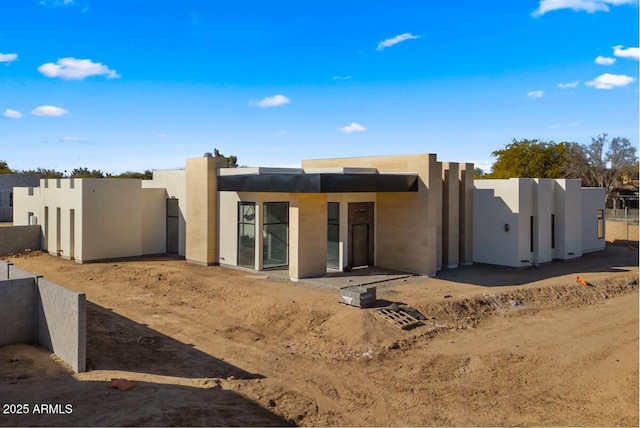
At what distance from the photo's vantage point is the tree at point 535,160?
184 feet

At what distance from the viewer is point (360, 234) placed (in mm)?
21250

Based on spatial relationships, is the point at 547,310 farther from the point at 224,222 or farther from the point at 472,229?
the point at 224,222

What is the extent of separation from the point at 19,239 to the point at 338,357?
903 inches

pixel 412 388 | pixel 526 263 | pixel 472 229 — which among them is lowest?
pixel 412 388

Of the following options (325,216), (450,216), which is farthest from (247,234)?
(450,216)

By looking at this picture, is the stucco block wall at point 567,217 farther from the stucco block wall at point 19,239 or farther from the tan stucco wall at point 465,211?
the stucco block wall at point 19,239

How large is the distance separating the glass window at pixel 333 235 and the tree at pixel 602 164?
140ft

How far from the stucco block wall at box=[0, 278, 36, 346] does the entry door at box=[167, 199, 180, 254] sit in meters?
14.6

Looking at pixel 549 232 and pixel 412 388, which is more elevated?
pixel 549 232

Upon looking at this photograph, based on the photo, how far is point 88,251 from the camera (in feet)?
78.9

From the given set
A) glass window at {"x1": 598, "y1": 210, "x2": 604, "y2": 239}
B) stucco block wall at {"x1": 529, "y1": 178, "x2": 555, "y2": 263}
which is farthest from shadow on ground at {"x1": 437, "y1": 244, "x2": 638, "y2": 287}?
glass window at {"x1": 598, "y1": 210, "x2": 604, "y2": 239}

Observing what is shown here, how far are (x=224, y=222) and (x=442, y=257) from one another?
1021 centimetres

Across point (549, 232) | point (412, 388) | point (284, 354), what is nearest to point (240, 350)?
point (284, 354)

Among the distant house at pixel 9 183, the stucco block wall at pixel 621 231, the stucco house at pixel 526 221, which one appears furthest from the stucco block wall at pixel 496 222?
the distant house at pixel 9 183
